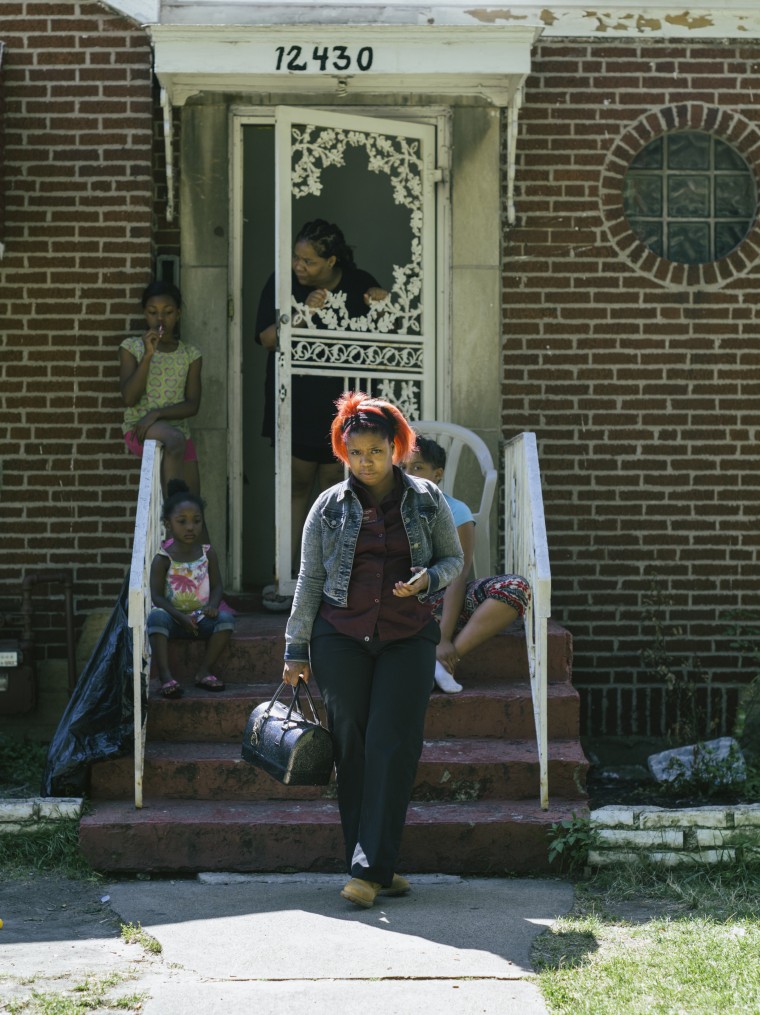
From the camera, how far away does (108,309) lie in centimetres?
740

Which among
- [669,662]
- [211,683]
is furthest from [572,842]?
[669,662]

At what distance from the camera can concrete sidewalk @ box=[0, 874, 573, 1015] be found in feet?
13.8

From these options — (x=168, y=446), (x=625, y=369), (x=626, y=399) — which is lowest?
(x=168, y=446)

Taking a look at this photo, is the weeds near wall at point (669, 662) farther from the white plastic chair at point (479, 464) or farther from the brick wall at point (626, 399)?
the white plastic chair at point (479, 464)

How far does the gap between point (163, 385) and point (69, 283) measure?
739 mm

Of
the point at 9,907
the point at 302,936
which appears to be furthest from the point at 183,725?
the point at 302,936

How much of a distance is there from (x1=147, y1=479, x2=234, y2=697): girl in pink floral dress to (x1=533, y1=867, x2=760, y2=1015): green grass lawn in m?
2.00

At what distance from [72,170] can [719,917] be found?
15.9ft

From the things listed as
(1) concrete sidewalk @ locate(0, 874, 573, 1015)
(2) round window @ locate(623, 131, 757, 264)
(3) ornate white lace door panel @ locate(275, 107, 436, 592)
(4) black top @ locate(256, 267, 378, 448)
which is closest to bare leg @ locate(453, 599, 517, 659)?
(1) concrete sidewalk @ locate(0, 874, 573, 1015)

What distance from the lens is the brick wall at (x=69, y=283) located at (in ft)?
24.3

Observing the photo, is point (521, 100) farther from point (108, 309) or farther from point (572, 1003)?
point (572, 1003)

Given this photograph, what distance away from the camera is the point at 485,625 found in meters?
6.41

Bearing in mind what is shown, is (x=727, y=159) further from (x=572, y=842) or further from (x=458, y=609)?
(x=572, y=842)

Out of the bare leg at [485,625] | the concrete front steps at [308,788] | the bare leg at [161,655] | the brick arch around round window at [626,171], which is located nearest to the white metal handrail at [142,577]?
the bare leg at [161,655]
